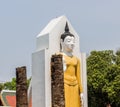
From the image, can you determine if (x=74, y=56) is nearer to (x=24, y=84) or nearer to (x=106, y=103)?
(x=24, y=84)

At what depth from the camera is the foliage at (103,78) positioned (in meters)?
21.7

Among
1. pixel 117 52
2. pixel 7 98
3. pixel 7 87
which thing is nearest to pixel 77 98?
pixel 7 98

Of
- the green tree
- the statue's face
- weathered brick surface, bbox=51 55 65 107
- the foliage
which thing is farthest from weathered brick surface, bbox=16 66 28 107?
the green tree

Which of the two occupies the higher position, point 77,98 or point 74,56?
point 74,56

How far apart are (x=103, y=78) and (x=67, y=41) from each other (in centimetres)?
1188

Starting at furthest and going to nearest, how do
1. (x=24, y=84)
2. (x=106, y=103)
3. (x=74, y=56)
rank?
(x=106, y=103)
(x=74, y=56)
(x=24, y=84)

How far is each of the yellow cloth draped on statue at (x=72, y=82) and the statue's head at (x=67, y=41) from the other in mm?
218

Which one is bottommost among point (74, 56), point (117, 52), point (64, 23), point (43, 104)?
point (43, 104)

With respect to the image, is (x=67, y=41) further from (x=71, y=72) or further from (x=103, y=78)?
(x=103, y=78)

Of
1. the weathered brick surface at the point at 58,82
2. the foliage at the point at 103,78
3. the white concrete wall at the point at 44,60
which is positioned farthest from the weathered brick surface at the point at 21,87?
the foliage at the point at 103,78

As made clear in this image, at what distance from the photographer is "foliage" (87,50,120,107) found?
71.3ft

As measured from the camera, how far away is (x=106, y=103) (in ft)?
75.2

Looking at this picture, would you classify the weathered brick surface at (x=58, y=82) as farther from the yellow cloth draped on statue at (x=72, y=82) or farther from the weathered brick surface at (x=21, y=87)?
the yellow cloth draped on statue at (x=72, y=82)

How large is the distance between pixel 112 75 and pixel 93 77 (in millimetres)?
995
